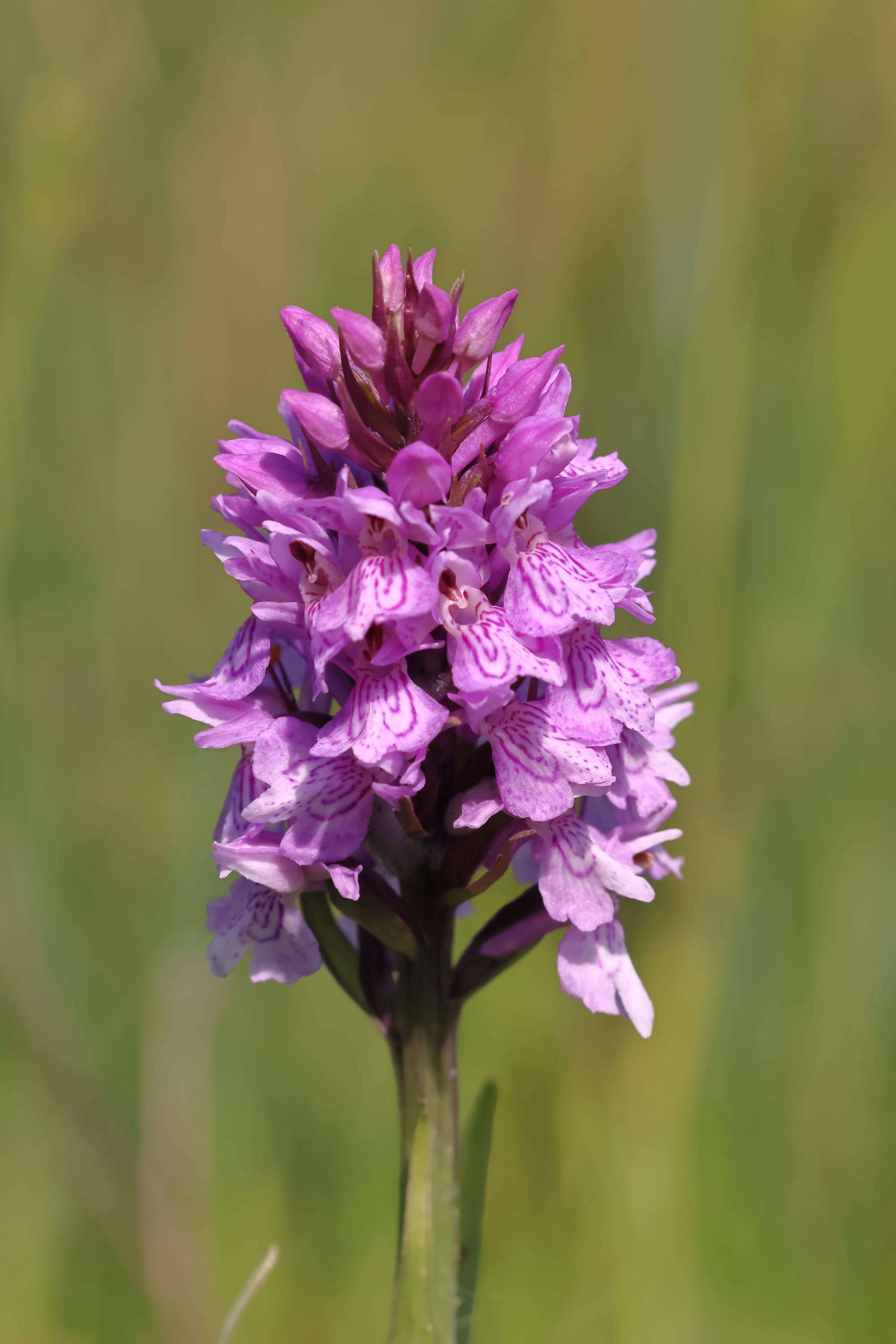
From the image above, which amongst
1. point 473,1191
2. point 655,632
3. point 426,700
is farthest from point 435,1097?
point 655,632

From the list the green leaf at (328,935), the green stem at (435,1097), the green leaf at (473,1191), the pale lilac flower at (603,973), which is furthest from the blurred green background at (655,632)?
the green leaf at (328,935)

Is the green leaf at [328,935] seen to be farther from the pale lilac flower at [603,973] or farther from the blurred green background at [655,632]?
the blurred green background at [655,632]

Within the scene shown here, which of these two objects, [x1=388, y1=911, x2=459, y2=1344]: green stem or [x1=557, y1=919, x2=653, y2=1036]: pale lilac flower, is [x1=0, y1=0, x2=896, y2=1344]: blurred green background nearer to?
[x1=388, y1=911, x2=459, y2=1344]: green stem

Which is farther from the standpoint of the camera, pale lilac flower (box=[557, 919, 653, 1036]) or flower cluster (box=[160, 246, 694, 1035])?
pale lilac flower (box=[557, 919, 653, 1036])

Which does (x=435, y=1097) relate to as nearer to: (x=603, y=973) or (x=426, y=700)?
(x=603, y=973)

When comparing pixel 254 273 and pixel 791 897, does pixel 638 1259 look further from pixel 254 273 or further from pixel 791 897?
pixel 254 273

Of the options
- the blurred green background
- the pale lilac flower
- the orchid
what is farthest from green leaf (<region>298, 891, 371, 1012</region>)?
the blurred green background

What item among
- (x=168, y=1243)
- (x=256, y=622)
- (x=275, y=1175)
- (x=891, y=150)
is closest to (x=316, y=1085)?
(x=275, y=1175)
